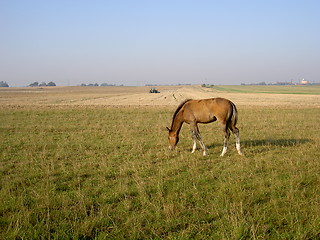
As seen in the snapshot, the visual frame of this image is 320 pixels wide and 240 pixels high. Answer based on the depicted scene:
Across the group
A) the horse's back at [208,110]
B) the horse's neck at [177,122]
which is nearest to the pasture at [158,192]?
the horse's neck at [177,122]

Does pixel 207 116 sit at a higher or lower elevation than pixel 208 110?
lower

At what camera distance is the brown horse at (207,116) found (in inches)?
362

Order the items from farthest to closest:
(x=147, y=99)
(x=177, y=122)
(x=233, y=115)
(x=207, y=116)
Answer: (x=147, y=99) < (x=177, y=122) < (x=207, y=116) < (x=233, y=115)

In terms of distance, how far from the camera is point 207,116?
31.0ft

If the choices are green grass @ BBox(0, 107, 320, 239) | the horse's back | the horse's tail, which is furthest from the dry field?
green grass @ BBox(0, 107, 320, 239)

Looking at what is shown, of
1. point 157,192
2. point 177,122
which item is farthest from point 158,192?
point 177,122

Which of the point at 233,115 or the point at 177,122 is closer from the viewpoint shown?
the point at 233,115

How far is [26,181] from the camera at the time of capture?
648 centimetres

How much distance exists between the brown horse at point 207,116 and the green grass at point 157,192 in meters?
0.59

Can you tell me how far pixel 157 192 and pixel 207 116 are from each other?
15.2ft

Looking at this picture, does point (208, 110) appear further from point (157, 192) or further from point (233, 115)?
point (157, 192)

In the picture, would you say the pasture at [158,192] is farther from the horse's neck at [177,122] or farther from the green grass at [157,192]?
the horse's neck at [177,122]

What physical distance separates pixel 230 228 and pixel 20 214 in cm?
378

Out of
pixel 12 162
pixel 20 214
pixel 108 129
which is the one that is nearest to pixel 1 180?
pixel 12 162
